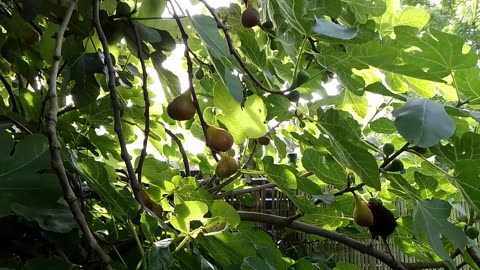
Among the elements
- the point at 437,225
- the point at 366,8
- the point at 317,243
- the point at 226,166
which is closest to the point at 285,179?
the point at 226,166

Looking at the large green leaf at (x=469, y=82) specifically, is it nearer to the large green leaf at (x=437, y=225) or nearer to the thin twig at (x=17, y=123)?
the large green leaf at (x=437, y=225)

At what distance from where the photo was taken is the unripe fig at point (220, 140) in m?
0.61

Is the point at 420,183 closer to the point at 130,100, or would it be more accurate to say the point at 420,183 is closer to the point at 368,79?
the point at 368,79

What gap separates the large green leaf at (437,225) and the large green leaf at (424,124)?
0.42 ft

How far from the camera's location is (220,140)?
2.00 feet

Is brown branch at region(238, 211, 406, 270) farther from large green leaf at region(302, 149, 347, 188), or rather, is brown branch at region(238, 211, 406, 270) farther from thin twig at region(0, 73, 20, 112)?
thin twig at region(0, 73, 20, 112)

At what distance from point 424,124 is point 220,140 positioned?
0.80 ft

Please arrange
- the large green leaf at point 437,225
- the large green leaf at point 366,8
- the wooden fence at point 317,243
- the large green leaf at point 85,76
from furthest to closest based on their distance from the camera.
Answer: the wooden fence at point 317,243 < the large green leaf at point 366,8 < the large green leaf at point 85,76 < the large green leaf at point 437,225

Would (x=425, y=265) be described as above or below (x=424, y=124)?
below

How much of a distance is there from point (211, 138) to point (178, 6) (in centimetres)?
19

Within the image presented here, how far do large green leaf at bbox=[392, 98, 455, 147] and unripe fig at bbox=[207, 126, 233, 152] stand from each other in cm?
21

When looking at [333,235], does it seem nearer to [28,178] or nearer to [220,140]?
[220,140]

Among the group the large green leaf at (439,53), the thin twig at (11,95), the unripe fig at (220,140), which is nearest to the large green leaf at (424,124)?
the large green leaf at (439,53)

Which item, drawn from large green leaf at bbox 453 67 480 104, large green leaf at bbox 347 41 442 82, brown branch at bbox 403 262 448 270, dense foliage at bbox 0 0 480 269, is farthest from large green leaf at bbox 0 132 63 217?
brown branch at bbox 403 262 448 270
